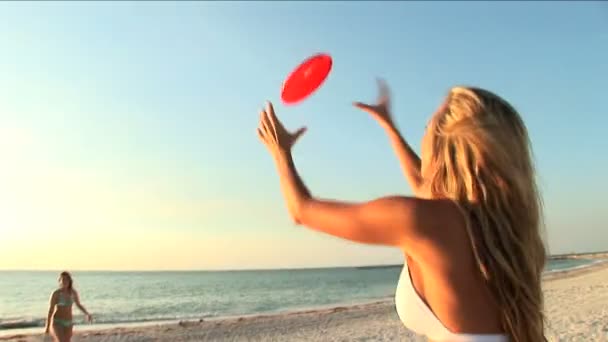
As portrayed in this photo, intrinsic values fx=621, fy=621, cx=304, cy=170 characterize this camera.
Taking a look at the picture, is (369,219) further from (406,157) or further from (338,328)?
(338,328)

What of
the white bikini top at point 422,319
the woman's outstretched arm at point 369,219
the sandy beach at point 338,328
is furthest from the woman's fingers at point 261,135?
the sandy beach at point 338,328

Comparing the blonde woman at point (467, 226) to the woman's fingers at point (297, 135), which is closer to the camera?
the blonde woman at point (467, 226)

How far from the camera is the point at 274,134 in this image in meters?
2.46

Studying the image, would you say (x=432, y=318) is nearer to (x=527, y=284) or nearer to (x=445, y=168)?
(x=527, y=284)

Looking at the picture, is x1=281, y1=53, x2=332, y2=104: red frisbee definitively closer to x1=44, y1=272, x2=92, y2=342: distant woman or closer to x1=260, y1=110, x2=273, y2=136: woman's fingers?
x1=260, y1=110, x2=273, y2=136: woman's fingers

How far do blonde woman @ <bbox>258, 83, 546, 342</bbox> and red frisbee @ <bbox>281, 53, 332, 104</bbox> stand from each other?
1.06 m

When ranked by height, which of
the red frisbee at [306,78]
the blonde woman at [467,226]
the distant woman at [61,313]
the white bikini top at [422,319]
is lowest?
the distant woman at [61,313]

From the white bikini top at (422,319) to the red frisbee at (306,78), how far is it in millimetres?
1278

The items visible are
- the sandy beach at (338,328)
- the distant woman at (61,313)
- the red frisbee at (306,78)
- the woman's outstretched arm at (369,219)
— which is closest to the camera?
the woman's outstretched arm at (369,219)

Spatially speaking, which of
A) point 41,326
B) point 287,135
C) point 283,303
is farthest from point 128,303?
point 287,135

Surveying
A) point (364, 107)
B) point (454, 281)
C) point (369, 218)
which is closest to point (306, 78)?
point (364, 107)

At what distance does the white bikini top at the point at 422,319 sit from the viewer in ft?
6.81

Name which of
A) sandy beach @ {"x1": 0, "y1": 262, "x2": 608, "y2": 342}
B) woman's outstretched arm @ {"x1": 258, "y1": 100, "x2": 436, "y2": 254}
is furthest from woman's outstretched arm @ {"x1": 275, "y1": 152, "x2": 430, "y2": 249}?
sandy beach @ {"x1": 0, "y1": 262, "x2": 608, "y2": 342}

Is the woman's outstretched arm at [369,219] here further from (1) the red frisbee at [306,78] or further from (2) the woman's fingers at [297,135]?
(1) the red frisbee at [306,78]
